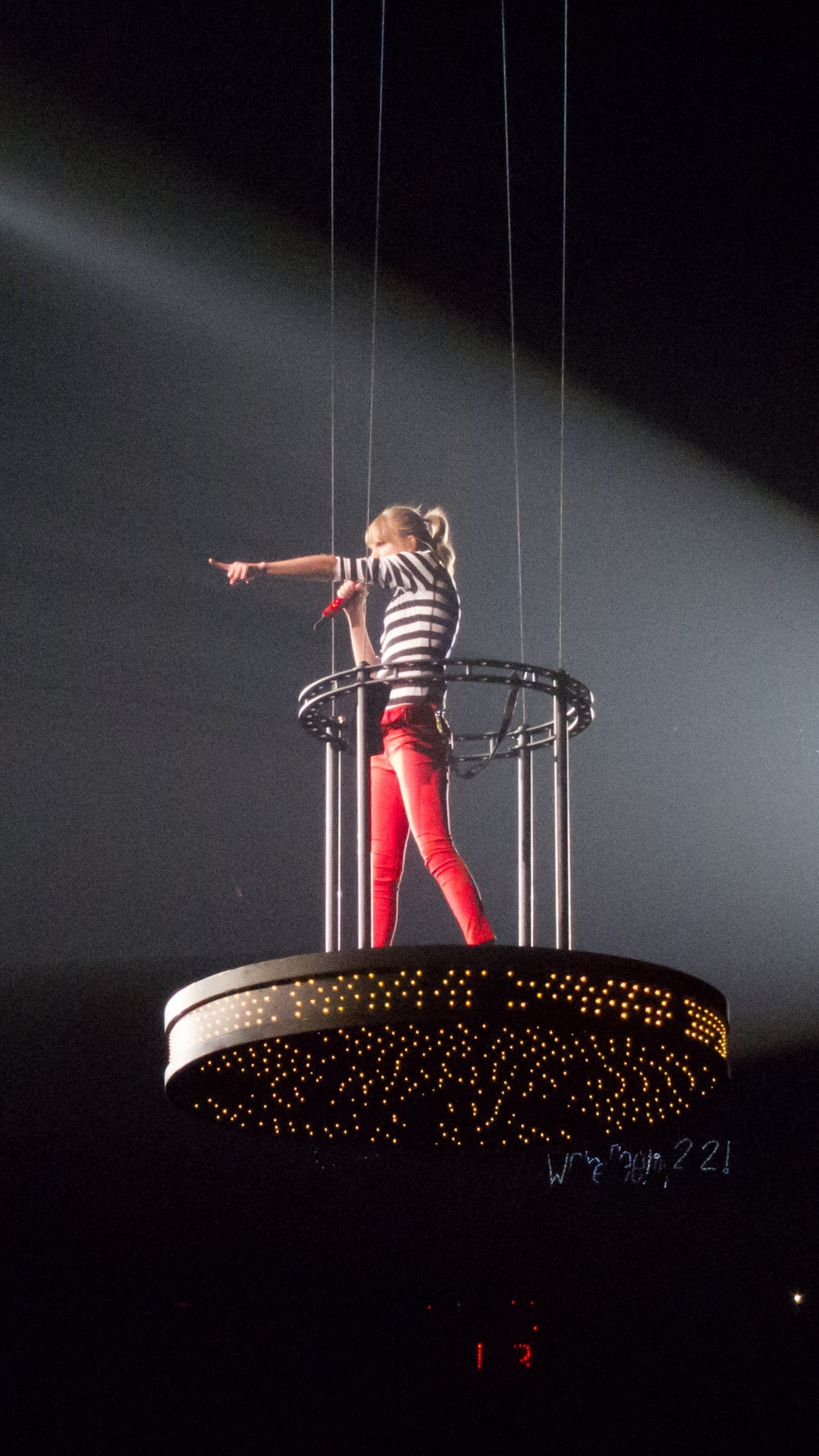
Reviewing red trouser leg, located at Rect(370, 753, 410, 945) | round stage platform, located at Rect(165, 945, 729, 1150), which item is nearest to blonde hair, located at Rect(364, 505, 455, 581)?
red trouser leg, located at Rect(370, 753, 410, 945)

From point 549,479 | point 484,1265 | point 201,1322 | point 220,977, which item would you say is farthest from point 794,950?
point 220,977

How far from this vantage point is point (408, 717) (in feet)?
12.0

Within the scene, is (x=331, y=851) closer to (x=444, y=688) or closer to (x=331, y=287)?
(x=444, y=688)

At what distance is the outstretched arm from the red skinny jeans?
420 mm

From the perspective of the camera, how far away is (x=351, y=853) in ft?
20.6

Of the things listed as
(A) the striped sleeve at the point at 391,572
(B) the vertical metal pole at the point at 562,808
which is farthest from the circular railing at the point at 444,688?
(A) the striped sleeve at the point at 391,572

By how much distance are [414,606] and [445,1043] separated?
46.4 inches

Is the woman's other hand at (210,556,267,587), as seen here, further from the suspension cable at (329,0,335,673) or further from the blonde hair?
the suspension cable at (329,0,335,673)

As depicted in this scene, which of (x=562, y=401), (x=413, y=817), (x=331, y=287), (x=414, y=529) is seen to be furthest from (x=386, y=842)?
(x=562, y=401)

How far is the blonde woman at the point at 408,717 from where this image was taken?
11.7 feet

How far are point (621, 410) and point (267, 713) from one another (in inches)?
89.7

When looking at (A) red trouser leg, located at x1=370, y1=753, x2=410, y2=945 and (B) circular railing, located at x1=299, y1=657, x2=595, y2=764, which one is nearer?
(B) circular railing, located at x1=299, y1=657, x2=595, y2=764

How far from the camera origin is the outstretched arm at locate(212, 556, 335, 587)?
3.74 m

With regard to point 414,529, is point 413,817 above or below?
below
